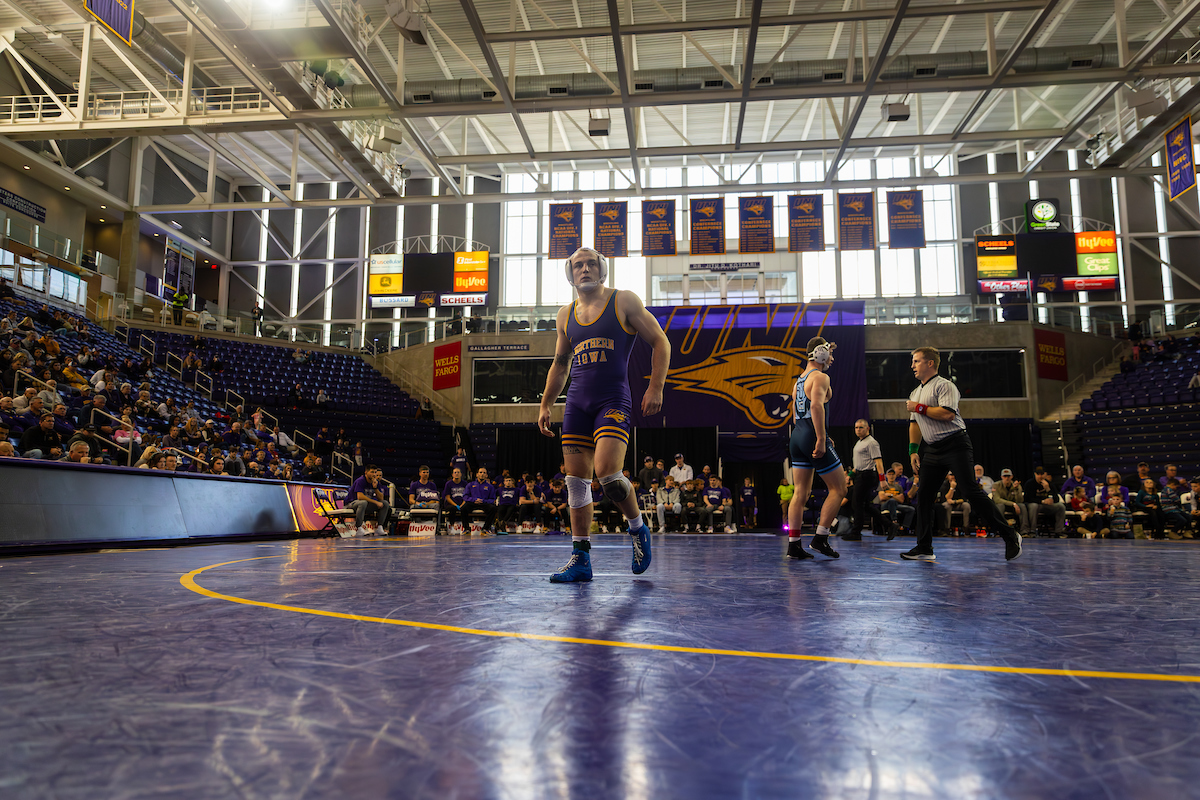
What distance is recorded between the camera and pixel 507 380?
24453mm

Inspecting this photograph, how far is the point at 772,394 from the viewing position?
2123cm

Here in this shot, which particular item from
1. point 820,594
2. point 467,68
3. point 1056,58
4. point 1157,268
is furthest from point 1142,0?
point 820,594

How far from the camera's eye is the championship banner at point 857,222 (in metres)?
18.7

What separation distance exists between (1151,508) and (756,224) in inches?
422

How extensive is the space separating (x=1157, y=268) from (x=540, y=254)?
24.8 meters

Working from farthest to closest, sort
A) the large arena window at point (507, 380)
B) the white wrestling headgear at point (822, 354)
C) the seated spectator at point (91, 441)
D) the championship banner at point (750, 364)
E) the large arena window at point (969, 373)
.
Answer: the large arena window at point (507, 380), the large arena window at point (969, 373), the championship banner at point (750, 364), the seated spectator at point (91, 441), the white wrestling headgear at point (822, 354)

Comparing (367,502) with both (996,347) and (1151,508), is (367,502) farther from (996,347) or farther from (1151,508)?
(996,347)

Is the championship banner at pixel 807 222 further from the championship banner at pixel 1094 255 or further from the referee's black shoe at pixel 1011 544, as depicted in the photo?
the referee's black shoe at pixel 1011 544

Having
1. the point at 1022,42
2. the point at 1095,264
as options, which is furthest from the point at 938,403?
the point at 1095,264

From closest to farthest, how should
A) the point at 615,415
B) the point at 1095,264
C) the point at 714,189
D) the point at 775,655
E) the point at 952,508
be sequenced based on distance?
1. the point at 775,655
2. the point at 615,415
3. the point at 952,508
4. the point at 714,189
5. the point at 1095,264

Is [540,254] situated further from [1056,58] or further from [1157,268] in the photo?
[1157,268]

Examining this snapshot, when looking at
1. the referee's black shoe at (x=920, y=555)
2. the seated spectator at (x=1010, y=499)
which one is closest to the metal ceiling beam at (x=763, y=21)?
the seated spectator at (x=1010, y=499)

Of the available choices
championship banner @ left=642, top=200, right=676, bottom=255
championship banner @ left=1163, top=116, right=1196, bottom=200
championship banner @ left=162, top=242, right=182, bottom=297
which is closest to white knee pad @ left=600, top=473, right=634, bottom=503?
championship banner @ left=642, top=200, right=676, bottom=255

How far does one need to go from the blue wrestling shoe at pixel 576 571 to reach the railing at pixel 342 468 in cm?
1500
